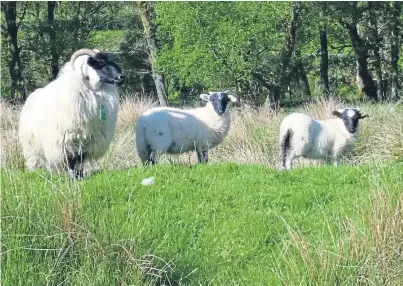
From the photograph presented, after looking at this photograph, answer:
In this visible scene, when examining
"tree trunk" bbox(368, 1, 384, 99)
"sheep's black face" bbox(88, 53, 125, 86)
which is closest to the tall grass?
"sheep's black face" bbox(88, 53, 125, 86)

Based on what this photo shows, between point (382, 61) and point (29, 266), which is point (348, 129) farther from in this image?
point (382, 61)

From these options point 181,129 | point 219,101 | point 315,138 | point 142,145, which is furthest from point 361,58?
point 142,145

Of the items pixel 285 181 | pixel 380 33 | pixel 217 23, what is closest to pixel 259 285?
pixel 285 181

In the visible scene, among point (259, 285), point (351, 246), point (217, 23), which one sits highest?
A: point (217, 23)

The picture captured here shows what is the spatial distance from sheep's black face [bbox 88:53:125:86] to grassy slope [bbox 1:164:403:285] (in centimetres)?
137

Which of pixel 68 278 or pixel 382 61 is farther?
pixel 382 61

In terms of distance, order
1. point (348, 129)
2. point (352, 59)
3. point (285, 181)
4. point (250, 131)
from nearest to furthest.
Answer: point (285, 181) < point (348, 129) < point (250, 131) < point (352, 59)

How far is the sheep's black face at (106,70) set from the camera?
1010cm

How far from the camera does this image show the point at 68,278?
245 inches

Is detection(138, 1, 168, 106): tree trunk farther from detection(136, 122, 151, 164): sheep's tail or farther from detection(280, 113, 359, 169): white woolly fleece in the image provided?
detection(136, 122, 151, 164): sheep's tail

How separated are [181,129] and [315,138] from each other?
2.67 meters

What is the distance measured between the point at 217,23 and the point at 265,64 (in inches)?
154

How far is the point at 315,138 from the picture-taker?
526 inches

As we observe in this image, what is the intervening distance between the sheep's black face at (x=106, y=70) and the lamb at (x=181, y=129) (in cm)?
190
